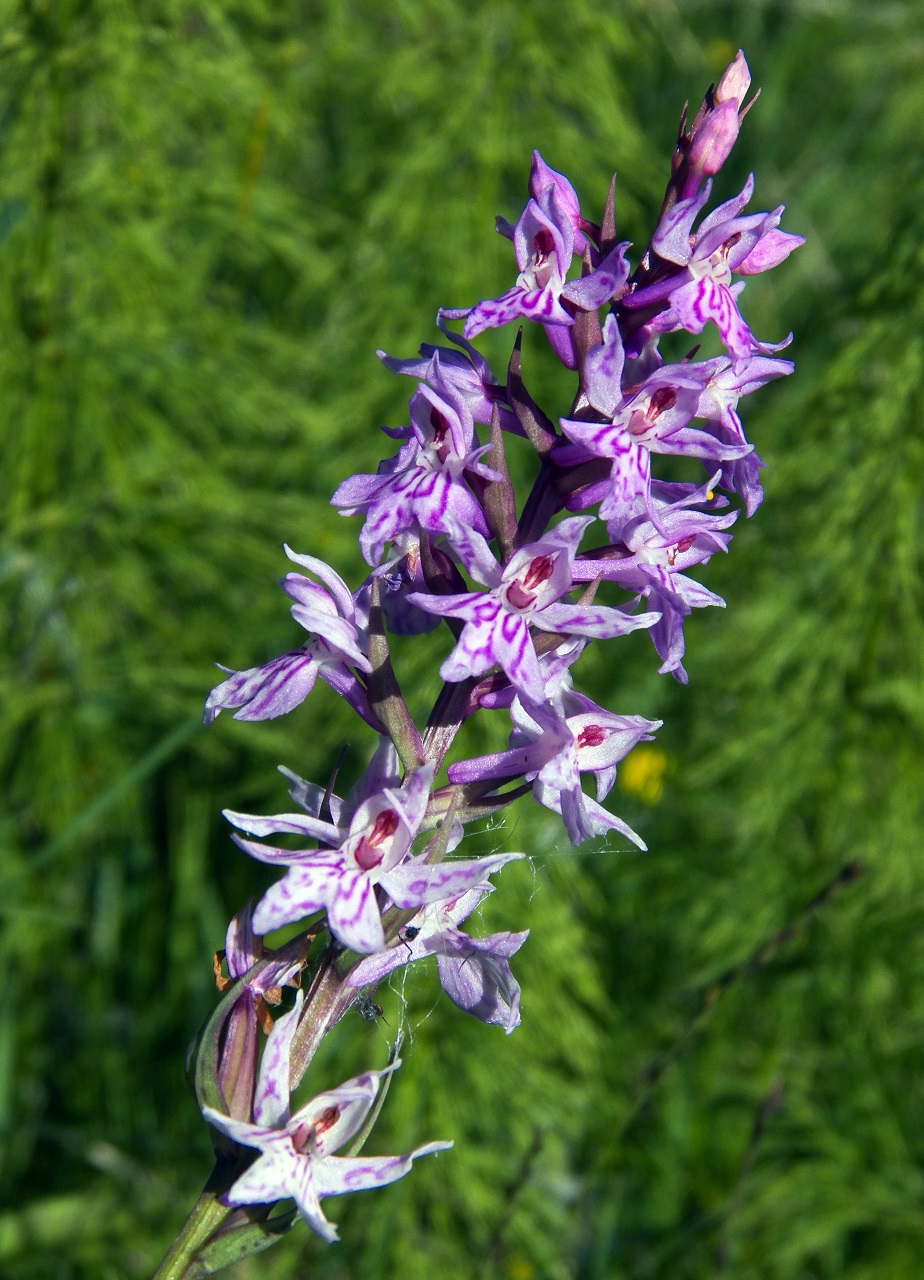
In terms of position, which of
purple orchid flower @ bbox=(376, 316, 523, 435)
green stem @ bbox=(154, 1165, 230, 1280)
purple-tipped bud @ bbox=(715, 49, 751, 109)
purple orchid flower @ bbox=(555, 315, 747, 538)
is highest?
purple-tipped bud @ bbox=(715, 49, 751, 109)

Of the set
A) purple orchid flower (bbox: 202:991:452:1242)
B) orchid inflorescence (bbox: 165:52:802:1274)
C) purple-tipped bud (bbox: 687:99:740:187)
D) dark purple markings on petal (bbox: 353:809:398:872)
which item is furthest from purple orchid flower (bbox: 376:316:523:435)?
purple orchid flower (bbox: 202:991:452:1242)

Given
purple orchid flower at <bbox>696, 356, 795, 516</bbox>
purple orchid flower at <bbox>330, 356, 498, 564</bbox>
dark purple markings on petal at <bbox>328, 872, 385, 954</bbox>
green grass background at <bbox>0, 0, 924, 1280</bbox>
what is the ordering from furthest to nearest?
green grass background at <bbox>0, 0, 924, 1280</bbox>
purple orchid flower at <bbox>696, 356, 795, 516</bbox>
purple orchid flower at <bbox>330, 356, 498, 564</bbox>
dark purple markings on petal at <bbox>328, 872, 385, 954</bbox>

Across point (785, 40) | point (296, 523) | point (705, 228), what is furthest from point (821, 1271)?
point (785, 40)

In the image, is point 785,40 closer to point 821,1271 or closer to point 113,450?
point 113,450

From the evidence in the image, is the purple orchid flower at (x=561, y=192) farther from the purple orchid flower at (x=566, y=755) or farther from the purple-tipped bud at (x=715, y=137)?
the purple orchid flower at (x=566, y=755)

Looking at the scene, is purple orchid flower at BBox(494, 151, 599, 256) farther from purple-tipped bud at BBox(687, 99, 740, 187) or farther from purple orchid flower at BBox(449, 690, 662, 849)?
purple orchid flower at BBox(449, 690, 662, 849)

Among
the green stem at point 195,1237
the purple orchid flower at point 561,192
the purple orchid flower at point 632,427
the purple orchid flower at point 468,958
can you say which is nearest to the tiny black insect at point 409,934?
the purple orchid flower at point 468,958

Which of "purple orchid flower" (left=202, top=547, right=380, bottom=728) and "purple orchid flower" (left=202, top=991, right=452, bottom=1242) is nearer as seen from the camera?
"purple orchid flower" (left=202, top=991, right=452, bottom=1242)

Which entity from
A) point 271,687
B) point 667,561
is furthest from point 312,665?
point 667,561
